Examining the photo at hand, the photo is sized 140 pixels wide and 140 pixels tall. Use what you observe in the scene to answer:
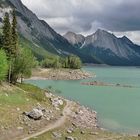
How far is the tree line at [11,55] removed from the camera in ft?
323

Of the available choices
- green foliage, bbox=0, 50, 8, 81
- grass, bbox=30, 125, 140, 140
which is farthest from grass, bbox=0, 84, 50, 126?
grass, bbox=30, 125, 140, 140

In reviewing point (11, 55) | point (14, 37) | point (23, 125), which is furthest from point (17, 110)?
point (14, 37)

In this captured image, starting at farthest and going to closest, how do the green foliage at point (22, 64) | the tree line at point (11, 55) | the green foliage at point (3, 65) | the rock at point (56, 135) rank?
the green foliage at point (22, 64) < the tree line at point (11, 55) < the green foliage at point (3, 65) < the rock at point (56, 135)

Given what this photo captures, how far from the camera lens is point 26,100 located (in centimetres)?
8319

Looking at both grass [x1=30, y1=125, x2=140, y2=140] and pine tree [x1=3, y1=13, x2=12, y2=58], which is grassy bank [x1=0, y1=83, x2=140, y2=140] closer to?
grass [x1=30, y1=125, x2=140, y2=140]

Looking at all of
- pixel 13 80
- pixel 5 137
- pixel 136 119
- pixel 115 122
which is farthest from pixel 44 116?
pixel 13 80

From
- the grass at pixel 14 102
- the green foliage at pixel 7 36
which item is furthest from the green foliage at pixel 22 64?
the grass at pixel 14 102

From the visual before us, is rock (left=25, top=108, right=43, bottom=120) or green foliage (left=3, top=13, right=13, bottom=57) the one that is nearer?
rock (left=25, top=108, right=43, bottom=120)

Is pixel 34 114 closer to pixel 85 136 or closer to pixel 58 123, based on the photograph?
pixel 58 123

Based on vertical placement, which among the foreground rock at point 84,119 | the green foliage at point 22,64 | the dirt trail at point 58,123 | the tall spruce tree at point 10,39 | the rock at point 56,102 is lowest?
the foreground rock at point 84,119

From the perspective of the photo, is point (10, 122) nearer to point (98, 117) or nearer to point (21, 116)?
point (21, 116)

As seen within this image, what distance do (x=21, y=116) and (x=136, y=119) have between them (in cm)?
3641

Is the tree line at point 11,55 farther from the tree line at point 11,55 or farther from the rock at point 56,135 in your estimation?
the rock at point 56,135

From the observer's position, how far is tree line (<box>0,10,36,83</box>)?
98350mm
